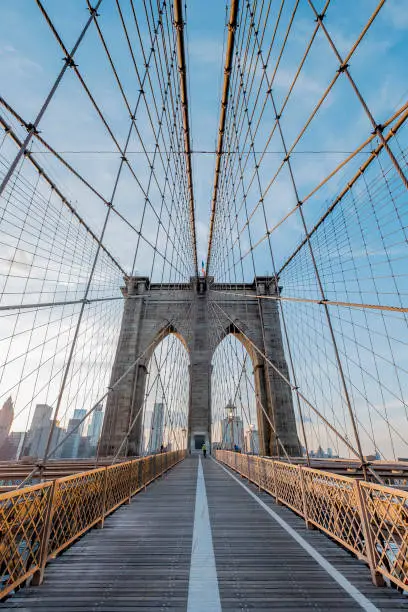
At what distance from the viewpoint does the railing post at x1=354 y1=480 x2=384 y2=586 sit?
82.0 inches

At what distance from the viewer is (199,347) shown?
73.5ft

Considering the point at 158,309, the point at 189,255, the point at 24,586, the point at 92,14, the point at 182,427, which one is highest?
the point at 189,255

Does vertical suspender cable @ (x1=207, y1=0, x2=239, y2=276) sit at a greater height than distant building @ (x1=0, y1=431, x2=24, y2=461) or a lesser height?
greater

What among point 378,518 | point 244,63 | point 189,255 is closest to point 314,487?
point 378,518

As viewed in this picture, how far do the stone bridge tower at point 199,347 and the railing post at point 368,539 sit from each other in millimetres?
15215

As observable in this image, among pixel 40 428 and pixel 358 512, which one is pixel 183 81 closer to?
pixel 358 512

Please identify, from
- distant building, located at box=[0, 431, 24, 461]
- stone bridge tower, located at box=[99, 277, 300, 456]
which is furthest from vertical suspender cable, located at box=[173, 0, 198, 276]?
distant building, located at box=[0, 431, 24, 461]

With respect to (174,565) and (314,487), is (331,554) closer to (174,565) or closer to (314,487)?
(314,487)

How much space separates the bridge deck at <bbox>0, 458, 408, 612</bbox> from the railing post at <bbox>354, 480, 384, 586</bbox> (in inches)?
3.5

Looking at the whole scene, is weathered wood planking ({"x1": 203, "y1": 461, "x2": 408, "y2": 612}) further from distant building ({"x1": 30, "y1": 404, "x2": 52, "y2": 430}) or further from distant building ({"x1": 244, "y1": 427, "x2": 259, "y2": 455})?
distant building ({"x1": 30, "y1": 404, "x2": 52, "y2": 430})

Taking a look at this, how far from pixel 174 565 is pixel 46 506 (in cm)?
128

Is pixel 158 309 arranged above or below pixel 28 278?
above

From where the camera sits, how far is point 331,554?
2604 mm

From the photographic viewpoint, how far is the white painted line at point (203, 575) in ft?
5.98
